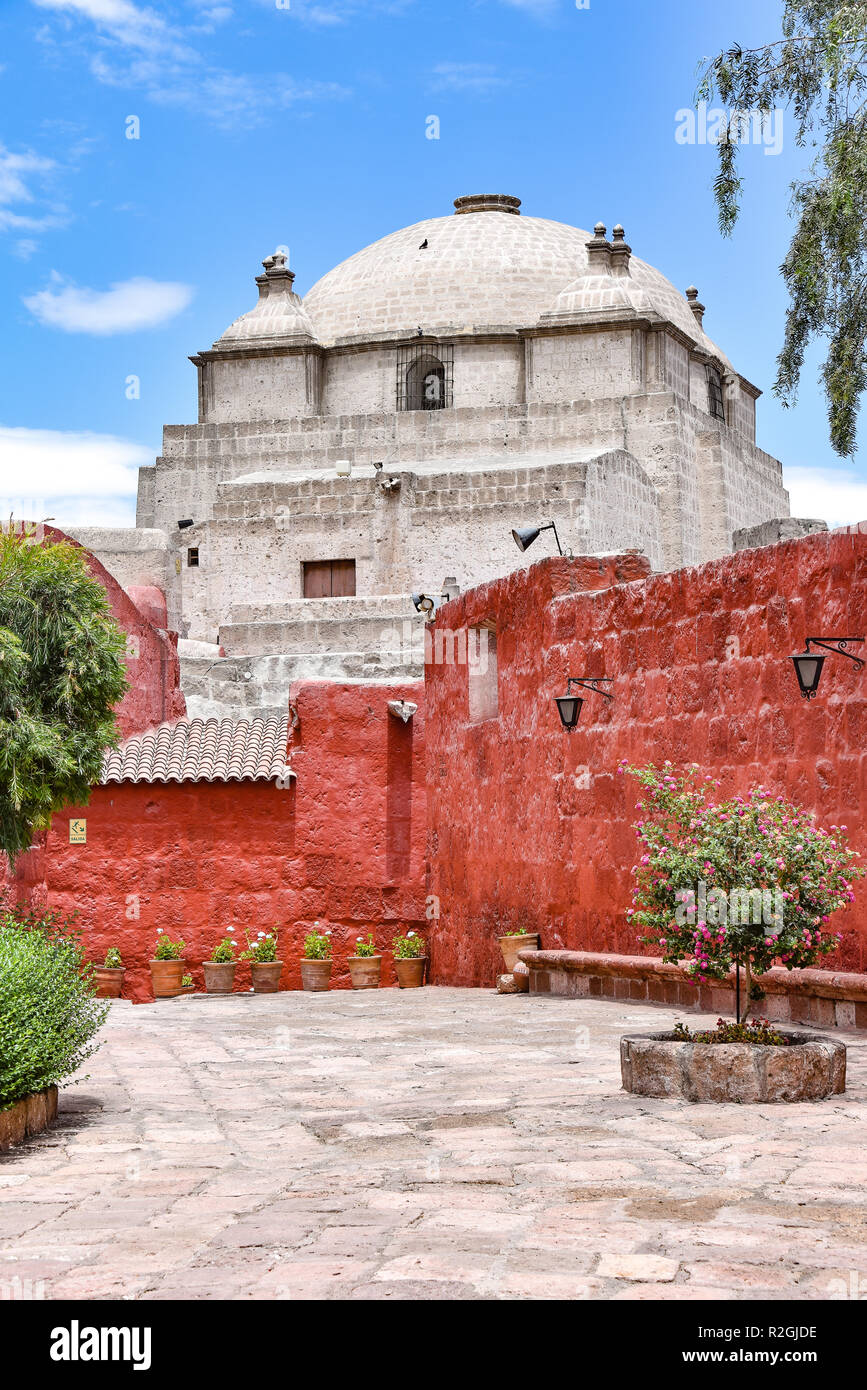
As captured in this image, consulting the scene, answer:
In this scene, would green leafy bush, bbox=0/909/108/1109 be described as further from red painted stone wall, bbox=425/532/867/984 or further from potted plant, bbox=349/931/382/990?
potted plant, bbox=349/931/382/990

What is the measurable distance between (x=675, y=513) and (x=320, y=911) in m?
16.4

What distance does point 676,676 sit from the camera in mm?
10000

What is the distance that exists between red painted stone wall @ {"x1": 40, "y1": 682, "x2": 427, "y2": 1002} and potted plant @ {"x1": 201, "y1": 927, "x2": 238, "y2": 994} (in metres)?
0.32

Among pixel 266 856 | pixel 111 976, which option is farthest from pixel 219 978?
pixel 266 856

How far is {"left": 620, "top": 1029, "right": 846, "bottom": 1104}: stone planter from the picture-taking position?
606 cm

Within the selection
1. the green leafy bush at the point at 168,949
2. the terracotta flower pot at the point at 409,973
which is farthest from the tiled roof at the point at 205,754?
the terracotta flower pot at the point at 409,973

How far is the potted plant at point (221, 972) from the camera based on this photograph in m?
14.2

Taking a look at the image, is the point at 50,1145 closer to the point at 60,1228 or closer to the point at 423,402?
the point at 60,1228

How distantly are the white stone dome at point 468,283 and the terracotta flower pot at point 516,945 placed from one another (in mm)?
20644

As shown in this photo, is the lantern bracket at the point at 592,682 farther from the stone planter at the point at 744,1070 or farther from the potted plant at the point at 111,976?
the potted plant at the point at 111,976

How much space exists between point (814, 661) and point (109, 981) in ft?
27.6

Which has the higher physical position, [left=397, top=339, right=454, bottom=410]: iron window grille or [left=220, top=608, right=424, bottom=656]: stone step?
[left=397, top=339, right=454, bottom=410]: iron window grille

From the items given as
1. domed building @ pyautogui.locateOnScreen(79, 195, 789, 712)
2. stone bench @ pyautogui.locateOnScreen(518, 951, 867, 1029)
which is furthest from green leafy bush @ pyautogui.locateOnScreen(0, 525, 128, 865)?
domed building @ pyautogui.locateOnScreen(79, 195, 789, 712)
